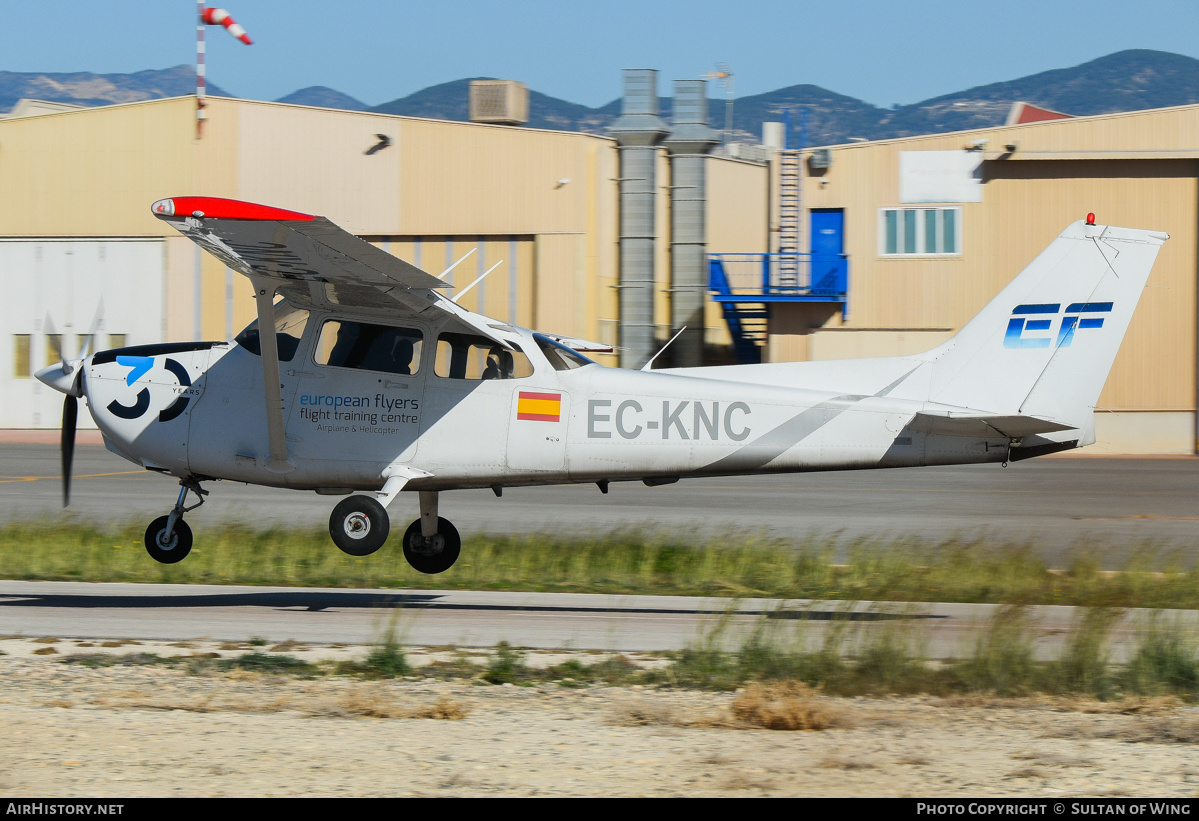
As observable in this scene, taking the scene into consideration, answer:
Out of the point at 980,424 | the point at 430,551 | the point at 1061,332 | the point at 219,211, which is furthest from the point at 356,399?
the point at 1061,332

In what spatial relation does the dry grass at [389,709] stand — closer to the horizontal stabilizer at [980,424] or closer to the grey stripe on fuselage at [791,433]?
the grey stripe on fuselage at [791,433]

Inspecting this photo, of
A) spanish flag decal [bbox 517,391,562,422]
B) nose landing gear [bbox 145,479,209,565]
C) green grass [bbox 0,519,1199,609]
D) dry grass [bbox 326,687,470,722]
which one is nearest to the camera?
dry grass [bbox 326,687,470,722]

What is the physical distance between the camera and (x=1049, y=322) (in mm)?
9820

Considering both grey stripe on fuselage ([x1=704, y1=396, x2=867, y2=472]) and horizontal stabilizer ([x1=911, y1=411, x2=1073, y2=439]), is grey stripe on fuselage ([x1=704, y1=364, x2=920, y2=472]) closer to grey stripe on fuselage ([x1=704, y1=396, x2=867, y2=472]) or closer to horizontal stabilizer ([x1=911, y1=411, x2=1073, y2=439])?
grey stripe on fuselage ([x1=704, y1=396, x2=867, y2=472])

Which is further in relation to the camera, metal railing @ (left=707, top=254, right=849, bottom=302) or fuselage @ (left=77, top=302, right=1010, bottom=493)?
metal railing @ (left=707, top=254, right=849, bottom=302)

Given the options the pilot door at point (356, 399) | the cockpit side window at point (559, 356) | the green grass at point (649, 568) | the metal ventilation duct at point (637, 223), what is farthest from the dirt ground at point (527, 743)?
the metal ventilation duct at point (637, 223)

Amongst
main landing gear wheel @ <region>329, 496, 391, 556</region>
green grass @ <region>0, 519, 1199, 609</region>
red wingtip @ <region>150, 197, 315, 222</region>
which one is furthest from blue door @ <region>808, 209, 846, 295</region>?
red wingtip @ <region>150, 197, 315, 222</region>

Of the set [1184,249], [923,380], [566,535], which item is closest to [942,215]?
[1184,249]

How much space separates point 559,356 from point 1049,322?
398 centimetres

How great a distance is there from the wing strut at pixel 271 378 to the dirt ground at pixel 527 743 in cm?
249

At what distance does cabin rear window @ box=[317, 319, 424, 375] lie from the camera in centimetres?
1030

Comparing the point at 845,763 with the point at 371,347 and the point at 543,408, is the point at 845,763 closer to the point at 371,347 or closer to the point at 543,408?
the point at 543,408

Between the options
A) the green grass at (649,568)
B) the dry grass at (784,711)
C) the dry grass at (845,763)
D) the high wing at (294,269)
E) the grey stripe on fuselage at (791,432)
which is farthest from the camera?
the green grass at (649,568)

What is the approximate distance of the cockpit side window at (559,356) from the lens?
10312 millimetres
